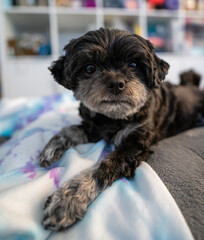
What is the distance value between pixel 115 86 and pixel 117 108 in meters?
0.13

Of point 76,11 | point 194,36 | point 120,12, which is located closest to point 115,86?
point 76,11

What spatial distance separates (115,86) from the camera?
1.03 meters

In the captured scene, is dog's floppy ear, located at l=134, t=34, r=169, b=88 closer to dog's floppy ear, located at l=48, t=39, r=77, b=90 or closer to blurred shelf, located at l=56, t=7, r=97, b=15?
dog's floppy ear, located at l=48, t=39, r=77, b=90

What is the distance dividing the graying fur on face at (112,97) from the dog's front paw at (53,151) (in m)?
0.25

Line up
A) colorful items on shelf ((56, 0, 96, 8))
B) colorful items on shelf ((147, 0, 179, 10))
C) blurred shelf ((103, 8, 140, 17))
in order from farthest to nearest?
1. colorful items on shelf ((147, 0, 179, 10))
2. blurred shelf ((103, 8, 140, 17))
3. colorful items on shelf ((56, 0, 96, 8))

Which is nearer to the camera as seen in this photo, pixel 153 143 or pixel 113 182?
pixel 113 182

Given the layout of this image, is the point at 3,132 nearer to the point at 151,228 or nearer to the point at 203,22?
the point at 151,228

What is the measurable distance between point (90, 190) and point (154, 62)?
2.48ft

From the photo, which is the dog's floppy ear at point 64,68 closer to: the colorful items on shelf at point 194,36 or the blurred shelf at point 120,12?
the blurred shelf at point 120,12

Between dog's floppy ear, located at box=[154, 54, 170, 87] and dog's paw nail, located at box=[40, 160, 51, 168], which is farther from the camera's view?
dog's floppy ear, located at box=[154, 54, 170, 87]

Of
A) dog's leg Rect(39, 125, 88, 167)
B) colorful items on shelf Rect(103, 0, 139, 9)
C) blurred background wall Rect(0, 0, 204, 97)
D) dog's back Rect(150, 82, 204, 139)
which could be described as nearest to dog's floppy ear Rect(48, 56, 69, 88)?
dog's leg Rect(39, 125, 88, 167)

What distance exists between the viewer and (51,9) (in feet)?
12.1

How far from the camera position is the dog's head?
1068 millimetres

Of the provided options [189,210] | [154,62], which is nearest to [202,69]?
[154,62]
